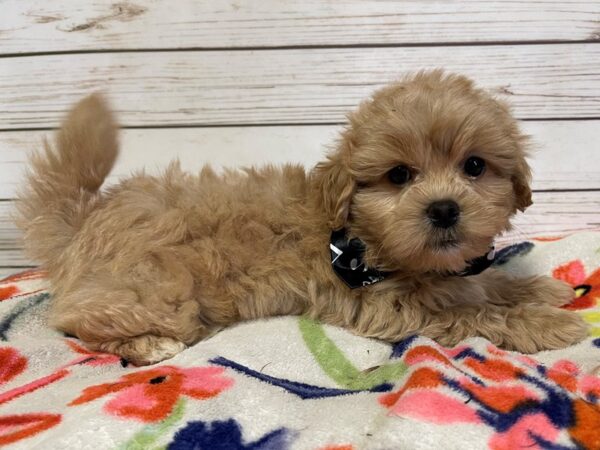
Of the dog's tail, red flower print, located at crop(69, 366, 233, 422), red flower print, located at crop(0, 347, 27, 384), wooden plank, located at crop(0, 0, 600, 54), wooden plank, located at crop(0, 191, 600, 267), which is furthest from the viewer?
wooden plank, located at crop(0, 191, 600, 267)

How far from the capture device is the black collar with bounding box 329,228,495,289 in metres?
1.73

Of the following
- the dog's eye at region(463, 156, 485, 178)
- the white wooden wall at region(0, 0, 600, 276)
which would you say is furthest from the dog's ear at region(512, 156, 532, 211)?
the white wooden wall at region(0, 0, 600, 276)

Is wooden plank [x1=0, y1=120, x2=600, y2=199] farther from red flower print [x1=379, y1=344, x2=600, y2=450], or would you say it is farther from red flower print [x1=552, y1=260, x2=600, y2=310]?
red flower print [x1=379, y1=344, x2=600, y2=450]

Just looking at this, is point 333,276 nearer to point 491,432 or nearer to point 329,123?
point 491,432

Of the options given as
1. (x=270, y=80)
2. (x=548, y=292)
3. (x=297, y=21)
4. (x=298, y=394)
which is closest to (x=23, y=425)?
(x=298, y=394)

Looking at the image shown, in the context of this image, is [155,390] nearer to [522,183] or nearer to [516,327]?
[516,327]

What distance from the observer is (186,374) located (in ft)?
4.67

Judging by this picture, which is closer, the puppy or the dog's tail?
the puppy

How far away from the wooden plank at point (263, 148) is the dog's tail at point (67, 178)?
78cm

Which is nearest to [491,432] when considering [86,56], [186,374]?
[186,374]

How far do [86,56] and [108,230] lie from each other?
Answer: 45.8 inches

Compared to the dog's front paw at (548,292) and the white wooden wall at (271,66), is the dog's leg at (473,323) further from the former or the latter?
the white wooden wall at (271,66)

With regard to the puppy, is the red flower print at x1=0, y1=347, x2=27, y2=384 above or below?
below

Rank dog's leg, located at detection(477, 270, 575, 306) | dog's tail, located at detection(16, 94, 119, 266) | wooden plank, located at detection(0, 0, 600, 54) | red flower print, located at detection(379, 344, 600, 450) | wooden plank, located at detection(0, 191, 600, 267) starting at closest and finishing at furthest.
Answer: red flower print, located at detection(379, 344, 600, 450) → dog's tail, located at detection(16, 94, 119, 266) → dog's leg, located at detection(477, 270, 575, 306) → wooden plank, located at detection(0, 0, 600, 54) → wooden plank, located at detection(0, 191, 600, 267)
